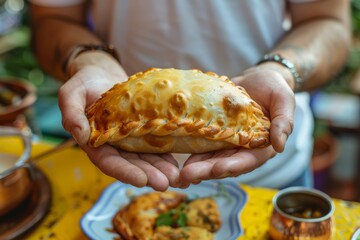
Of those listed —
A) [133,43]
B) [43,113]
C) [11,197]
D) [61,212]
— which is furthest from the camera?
[43,113]

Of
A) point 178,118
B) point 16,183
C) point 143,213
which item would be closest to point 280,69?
point 178,118

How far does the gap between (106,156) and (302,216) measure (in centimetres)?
79

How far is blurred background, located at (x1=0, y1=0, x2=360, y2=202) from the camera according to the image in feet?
14.3

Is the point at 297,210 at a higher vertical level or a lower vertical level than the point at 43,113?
higher

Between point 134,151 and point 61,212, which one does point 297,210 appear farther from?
point 61,212

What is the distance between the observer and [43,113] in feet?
13.1

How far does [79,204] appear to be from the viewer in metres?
2.05

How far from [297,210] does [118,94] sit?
81 centimetres

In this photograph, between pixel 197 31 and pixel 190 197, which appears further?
pixel 197 31

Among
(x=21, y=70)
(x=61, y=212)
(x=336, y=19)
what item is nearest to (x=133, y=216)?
(x=61, y=212)

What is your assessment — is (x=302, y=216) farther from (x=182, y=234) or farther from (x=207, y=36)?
(x=207, y=36)

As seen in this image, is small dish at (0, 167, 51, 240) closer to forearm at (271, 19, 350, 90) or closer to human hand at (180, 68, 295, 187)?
human hand at (180, 68, 295, 187)

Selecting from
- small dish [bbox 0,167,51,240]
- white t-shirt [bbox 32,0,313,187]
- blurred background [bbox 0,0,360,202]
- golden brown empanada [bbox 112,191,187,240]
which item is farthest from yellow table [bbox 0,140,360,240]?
blurred background [bbox 0,0,360,202]

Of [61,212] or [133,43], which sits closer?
[61,212]
